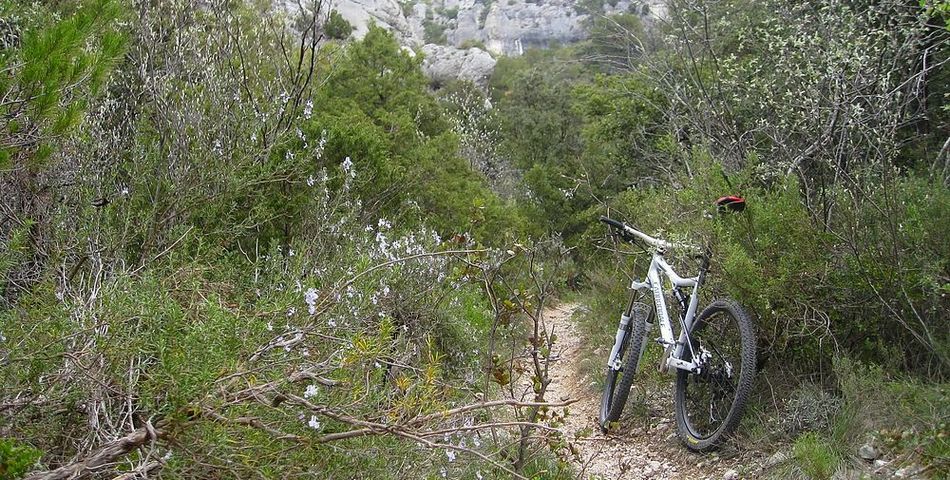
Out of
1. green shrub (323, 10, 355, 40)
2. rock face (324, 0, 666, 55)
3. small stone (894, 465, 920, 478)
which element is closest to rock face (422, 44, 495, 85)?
green shrub (323, 10, 355, 40)

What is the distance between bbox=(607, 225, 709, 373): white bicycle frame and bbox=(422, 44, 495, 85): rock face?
34.6m

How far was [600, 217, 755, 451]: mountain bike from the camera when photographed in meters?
3.98

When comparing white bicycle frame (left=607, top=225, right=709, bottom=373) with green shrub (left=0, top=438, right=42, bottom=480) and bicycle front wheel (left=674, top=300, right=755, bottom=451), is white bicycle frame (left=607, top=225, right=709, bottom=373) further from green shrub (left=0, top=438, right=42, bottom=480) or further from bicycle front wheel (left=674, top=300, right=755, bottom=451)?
green shrub (left=0, top=438, right=42, bottom=480)

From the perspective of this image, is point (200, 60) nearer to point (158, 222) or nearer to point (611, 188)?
point (158, 222)

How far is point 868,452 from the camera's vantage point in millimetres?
3412

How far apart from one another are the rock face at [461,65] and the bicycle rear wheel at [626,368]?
3458cm

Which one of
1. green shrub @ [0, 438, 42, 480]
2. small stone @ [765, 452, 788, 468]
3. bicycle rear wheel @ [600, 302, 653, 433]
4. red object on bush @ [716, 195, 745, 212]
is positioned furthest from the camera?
bicycle rear wheel @ [600, 302, 653, 433]

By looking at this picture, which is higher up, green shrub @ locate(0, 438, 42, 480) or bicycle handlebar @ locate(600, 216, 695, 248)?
bicycle handlebar @ locate(600, 216, 695, 248)

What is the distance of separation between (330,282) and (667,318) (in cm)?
220

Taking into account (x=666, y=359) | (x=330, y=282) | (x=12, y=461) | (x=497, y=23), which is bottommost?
(x=666, y=359)

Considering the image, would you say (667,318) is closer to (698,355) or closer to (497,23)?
(698,355)

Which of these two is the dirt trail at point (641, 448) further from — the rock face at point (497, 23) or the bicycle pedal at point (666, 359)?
the rock face at point (497, 23)

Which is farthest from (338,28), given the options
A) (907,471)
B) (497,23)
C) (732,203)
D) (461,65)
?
(497,23)

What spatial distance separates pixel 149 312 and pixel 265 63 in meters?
5.71
